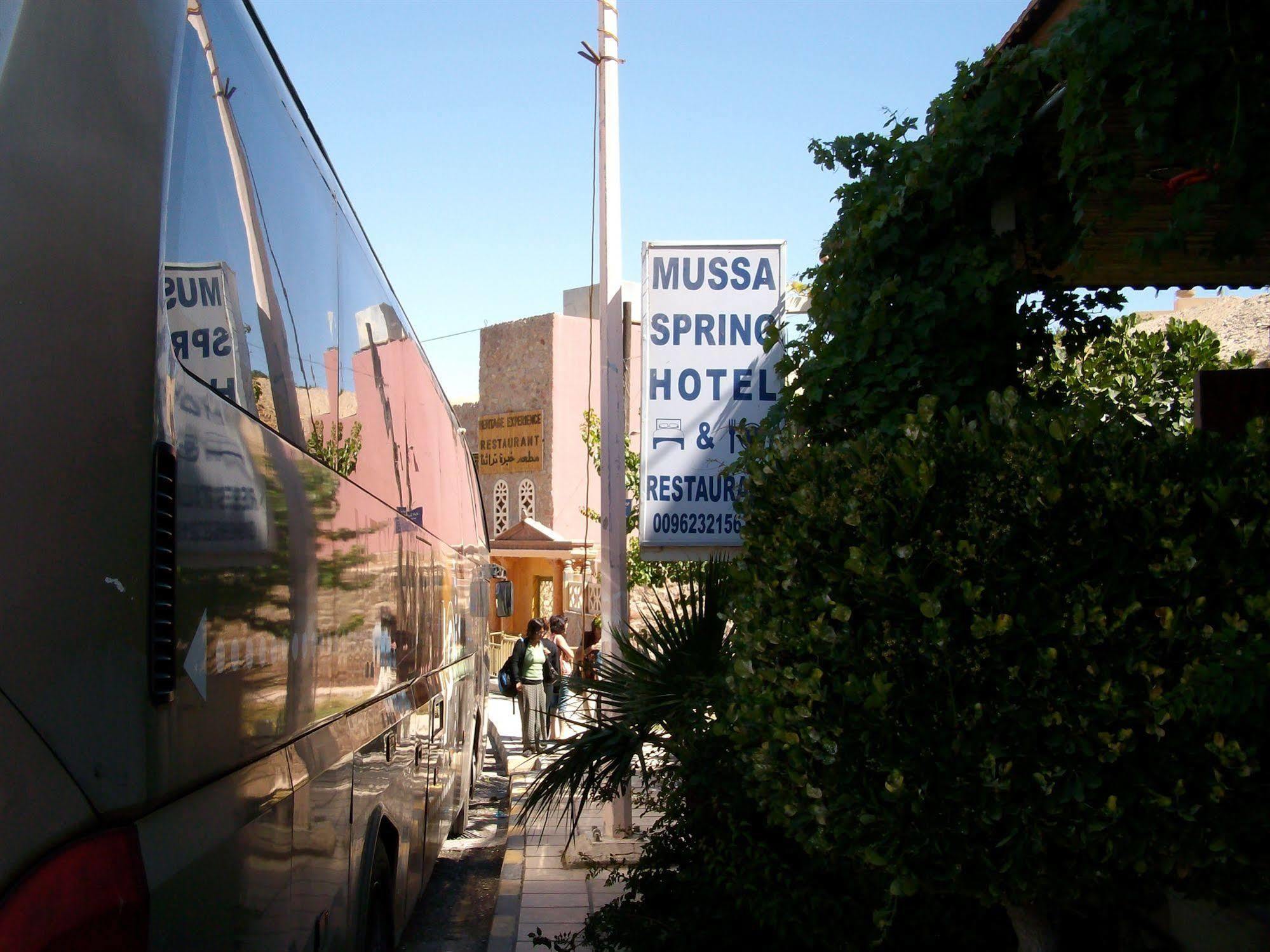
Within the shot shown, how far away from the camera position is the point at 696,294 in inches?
318

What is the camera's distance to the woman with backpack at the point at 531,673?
14164 millimetres

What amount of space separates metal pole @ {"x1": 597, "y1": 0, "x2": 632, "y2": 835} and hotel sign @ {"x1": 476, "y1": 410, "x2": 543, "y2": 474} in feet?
81.3

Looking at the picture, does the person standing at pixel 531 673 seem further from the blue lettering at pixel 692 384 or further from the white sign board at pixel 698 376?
the blue lettering at pixel 692 384

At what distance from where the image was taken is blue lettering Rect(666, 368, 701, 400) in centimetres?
805

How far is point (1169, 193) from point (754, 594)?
190 cm

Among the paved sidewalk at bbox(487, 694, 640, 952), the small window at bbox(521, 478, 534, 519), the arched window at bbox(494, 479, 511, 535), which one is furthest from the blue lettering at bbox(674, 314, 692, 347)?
the arched window at bbox(494, 479, 511, 535)

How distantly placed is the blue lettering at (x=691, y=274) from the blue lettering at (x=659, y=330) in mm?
281

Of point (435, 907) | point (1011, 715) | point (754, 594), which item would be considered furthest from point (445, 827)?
point (1011, 715)

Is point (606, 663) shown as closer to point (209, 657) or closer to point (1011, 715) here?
point (1011, 715)

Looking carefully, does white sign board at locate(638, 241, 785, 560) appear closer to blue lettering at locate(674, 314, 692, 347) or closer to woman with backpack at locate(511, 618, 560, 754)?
blue lettering at locate(674, 314, 692, 347)

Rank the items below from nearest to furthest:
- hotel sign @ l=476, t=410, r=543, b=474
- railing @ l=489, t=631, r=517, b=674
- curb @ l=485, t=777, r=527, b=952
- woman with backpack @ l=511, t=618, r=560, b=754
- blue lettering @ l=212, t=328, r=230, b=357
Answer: blue lettering @ l=212, t=328, r=230, b=357 < curb @ l=485, t=777, r=527, b=952 < woman with backpack @ l=511, t=618, r=560, b=754 < railing @ l=489, t=631, r=517, b=674 < hotel sign @ l=476, t=410, r=543, b=474

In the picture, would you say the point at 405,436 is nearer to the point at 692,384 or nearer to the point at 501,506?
the point at 692,384

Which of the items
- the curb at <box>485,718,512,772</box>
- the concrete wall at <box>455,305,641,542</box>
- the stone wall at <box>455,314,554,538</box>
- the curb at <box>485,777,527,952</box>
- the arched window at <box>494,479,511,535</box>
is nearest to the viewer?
the curb at <box>485,777,527,952</box>

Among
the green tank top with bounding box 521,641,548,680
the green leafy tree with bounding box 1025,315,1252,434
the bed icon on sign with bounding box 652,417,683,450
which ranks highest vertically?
the green leafy tree with bounding box 1025,315,1252,434
